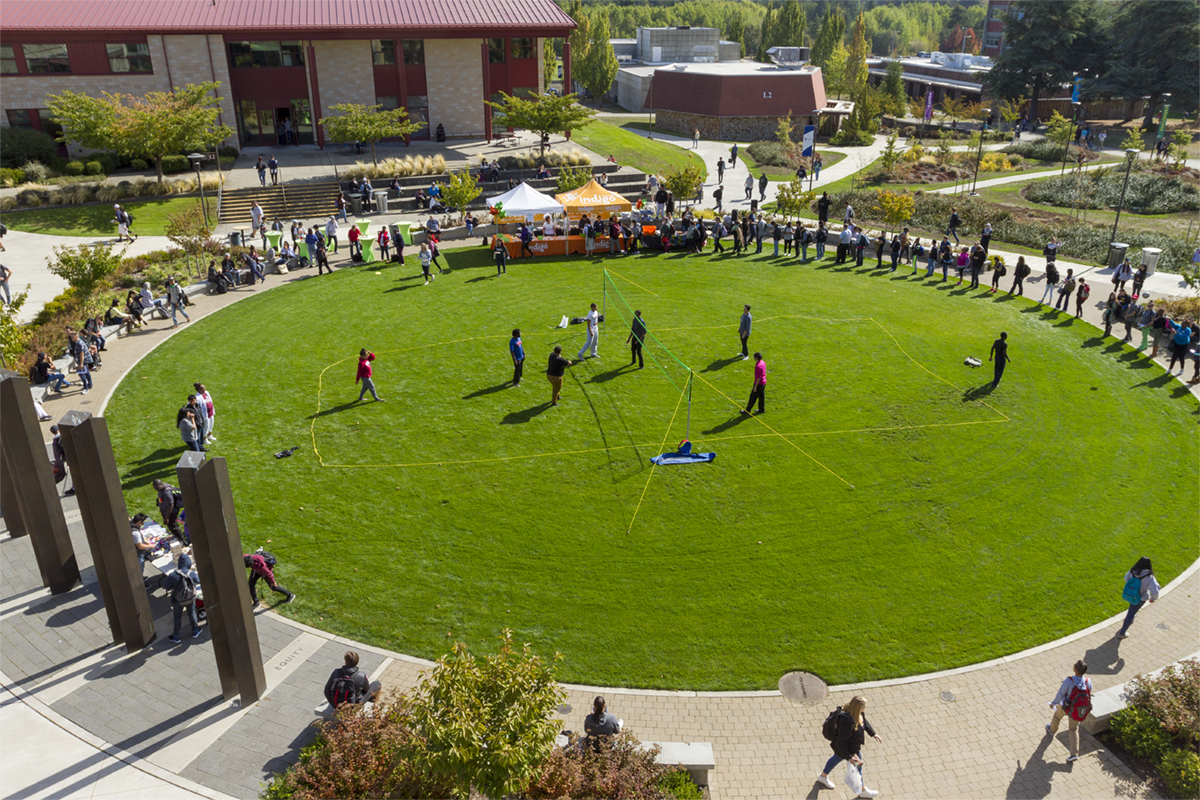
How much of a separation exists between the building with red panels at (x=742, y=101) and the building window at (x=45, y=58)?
139ft

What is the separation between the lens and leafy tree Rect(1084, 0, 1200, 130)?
62.5 m

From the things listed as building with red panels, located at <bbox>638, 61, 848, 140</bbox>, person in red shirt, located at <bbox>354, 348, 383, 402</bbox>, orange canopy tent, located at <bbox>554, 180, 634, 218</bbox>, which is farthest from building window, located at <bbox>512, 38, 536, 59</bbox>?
person in red shirt, located at <bbox>354, 348, 383, 402</bbox>

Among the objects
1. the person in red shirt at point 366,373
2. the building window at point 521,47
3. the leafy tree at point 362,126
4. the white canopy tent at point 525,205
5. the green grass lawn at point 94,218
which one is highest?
the building window at point 521,47

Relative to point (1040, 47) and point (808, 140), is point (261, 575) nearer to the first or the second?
point (808, 140)

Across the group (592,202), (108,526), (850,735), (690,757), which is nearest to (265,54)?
(592,202)

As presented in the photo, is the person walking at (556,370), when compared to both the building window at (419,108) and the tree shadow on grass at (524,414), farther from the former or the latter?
the building window at (419,108)

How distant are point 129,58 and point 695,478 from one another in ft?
139

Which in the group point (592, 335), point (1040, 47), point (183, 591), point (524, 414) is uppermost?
point (1040, 47)

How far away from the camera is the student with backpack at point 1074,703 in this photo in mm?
9609

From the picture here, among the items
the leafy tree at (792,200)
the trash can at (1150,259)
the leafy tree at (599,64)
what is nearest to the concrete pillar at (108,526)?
the leafy tree at (792,200)

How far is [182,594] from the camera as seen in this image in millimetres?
11523

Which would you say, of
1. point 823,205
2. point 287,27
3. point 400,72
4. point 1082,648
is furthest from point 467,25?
point 1082,648

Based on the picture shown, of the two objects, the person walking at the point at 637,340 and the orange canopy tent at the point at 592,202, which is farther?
the orange canopy tent at the point at 592,202

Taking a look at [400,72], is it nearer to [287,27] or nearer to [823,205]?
[287,27]
